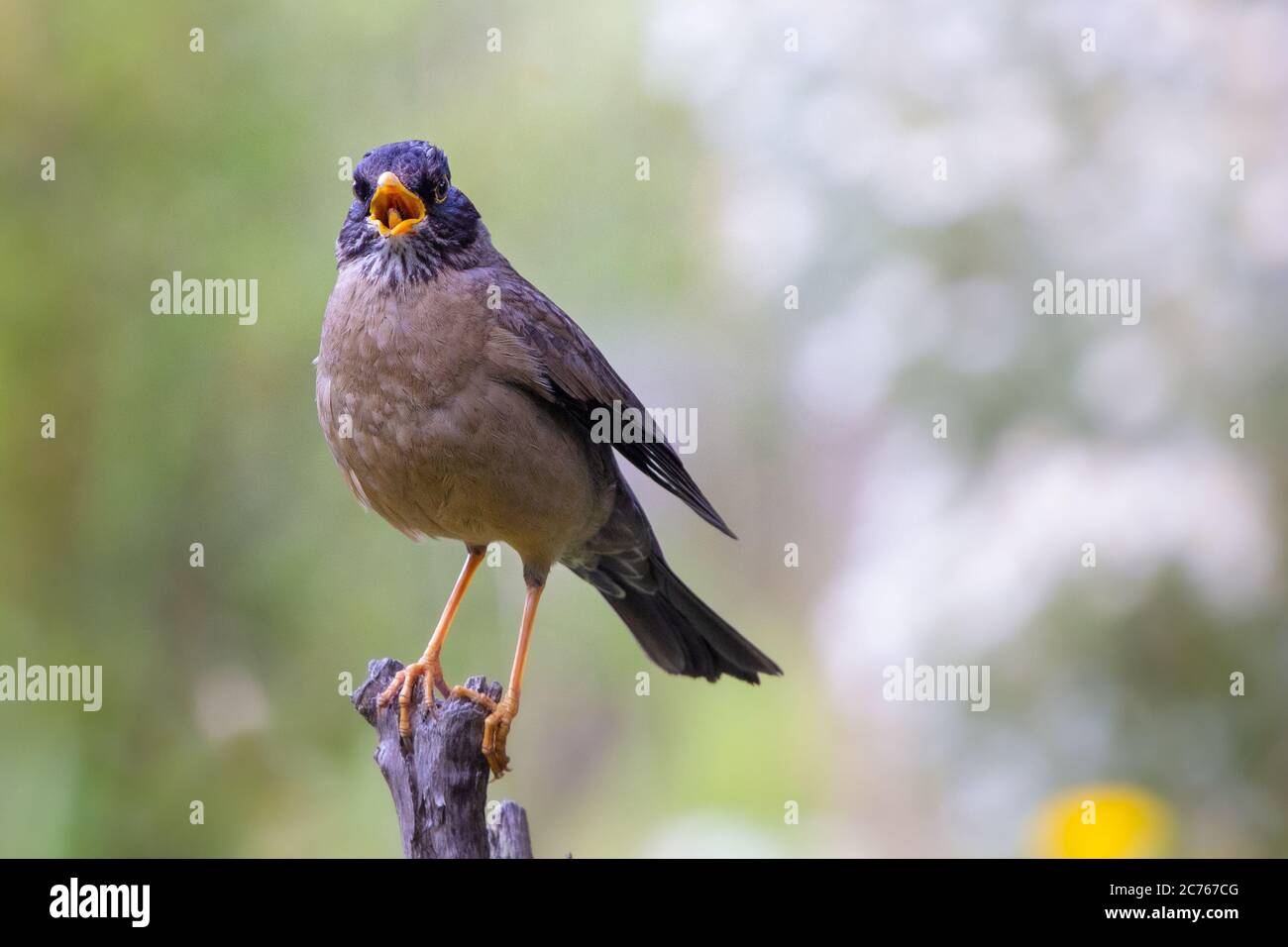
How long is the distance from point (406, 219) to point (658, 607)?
1540mm

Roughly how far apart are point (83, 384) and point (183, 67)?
148cm

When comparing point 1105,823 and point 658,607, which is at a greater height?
point 658,607

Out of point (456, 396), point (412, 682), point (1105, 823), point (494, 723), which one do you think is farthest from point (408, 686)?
point (1105, 823)

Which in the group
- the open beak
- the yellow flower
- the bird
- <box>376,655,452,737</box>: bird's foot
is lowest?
the yellow flower

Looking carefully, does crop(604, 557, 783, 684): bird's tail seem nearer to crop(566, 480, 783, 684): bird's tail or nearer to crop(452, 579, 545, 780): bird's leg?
crop(566, 480, 783, 684): bird's tail

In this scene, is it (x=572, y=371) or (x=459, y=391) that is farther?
(x=572, y=371)

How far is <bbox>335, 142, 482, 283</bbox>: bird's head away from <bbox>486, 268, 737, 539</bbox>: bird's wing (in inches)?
6.8

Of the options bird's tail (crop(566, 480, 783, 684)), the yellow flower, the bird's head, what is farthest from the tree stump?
the yellow flower

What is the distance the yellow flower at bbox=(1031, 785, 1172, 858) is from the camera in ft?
15.8

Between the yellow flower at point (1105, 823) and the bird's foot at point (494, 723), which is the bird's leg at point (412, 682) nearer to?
the bird's foot at point (494, 723)

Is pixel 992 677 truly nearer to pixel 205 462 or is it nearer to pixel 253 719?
pixel 253 719

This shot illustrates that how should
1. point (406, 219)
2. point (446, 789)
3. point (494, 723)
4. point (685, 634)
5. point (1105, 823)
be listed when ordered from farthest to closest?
point (1105, 823), point (685, 634), point (406, 219), point (494, 723), point (446, 789)

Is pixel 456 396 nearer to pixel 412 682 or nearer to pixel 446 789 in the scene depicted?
pixel 412 682

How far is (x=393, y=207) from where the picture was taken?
3.77 meters
